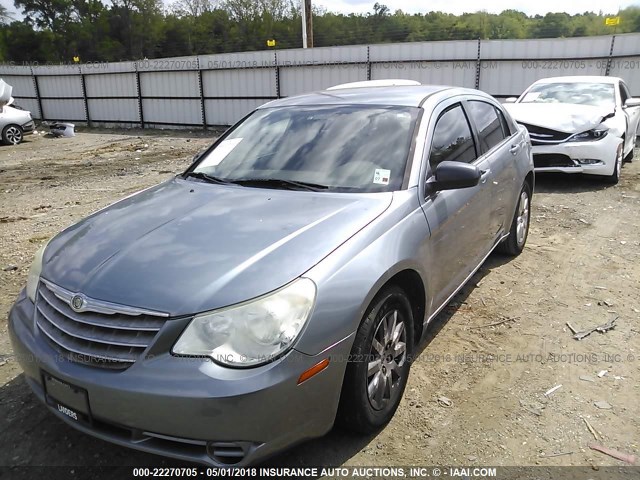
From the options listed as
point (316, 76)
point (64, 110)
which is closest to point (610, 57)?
point (316, 76)

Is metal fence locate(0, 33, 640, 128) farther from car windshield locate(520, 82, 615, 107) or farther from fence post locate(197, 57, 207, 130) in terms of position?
car windshield locate(520, 82, 615, 107)

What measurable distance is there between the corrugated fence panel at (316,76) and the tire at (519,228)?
12.5 meters

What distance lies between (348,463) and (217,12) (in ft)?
243

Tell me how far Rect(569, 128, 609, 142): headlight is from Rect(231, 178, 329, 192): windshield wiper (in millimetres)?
5990

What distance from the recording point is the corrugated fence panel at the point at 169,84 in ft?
64.4

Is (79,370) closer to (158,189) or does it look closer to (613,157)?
(158,189)

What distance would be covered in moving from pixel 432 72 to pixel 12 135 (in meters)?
13.6

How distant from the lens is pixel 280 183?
10.3ft

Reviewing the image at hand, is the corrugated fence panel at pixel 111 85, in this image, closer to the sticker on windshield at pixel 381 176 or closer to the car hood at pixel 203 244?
the car hood at pixel 203 244

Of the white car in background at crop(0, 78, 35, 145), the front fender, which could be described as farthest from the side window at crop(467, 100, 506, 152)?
the white car in background at crop(0, 78, 35, 145)

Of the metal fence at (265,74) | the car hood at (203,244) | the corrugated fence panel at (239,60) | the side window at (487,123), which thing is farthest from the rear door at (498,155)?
the corrugated fence panel at (239,60)

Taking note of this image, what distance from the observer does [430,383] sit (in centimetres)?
316

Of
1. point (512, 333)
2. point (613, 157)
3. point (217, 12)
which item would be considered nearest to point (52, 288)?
point (512, 333)

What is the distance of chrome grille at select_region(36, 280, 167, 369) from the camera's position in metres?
2.07
